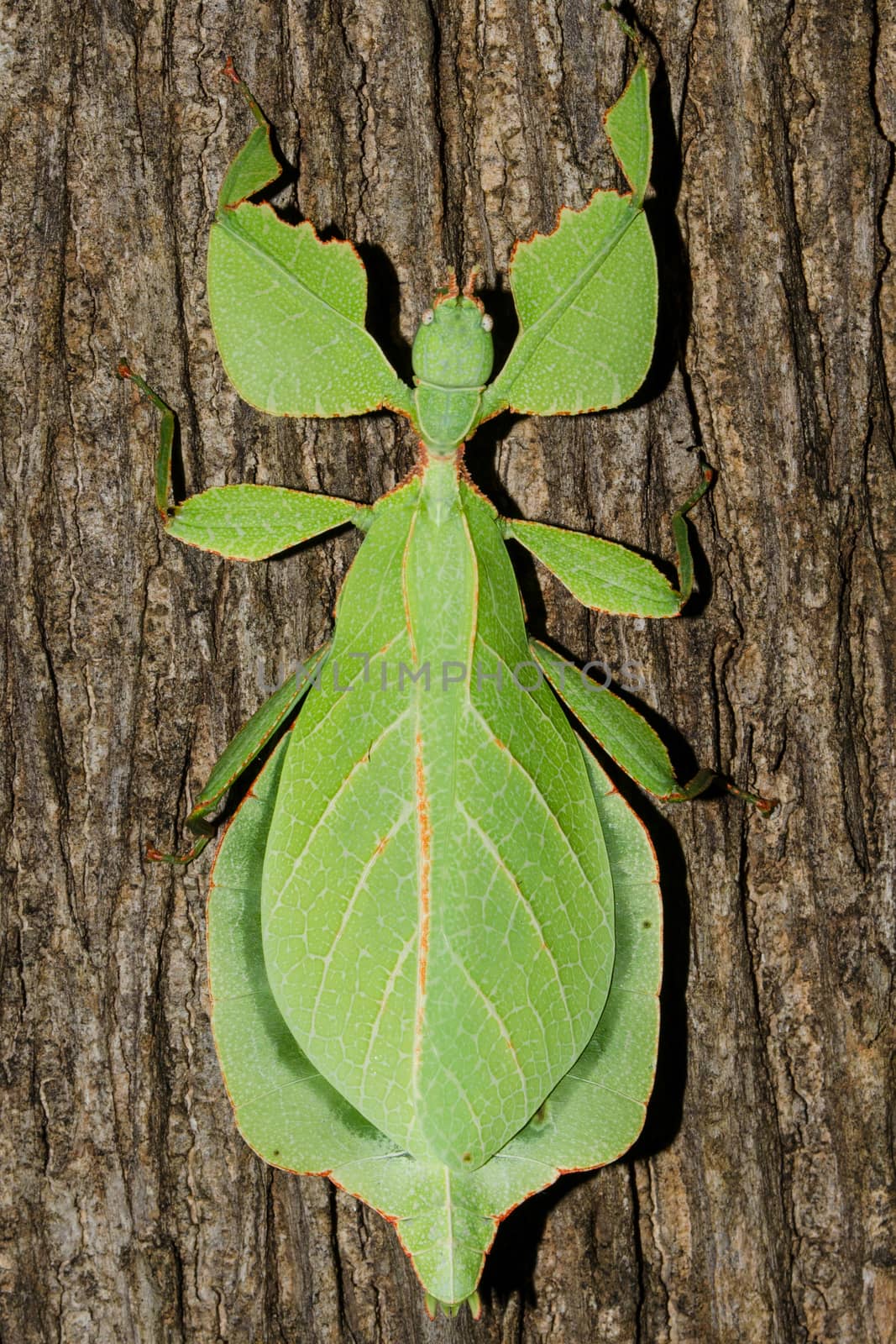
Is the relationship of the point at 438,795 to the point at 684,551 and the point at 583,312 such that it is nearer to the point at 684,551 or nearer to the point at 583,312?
the point at 684,551

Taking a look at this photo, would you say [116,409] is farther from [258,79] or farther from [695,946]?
[695,946]

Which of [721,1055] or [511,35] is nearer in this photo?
[511,35]

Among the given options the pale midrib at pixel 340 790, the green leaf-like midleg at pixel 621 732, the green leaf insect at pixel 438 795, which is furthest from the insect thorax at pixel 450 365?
the pale midrib at pixel 340 790

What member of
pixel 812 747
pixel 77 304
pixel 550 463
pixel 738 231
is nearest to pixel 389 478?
pixel 550 463

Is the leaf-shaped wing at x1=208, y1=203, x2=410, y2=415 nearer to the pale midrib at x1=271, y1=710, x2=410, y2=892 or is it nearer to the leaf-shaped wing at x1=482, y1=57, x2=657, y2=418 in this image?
the leaf-shaped wing at x1=482, y1=57, x2=657, y2=418

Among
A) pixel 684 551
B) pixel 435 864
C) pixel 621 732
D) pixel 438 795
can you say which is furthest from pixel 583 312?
pixel 435 864

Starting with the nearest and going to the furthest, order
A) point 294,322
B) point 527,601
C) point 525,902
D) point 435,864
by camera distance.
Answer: point 435,864
point 525,902
point 294,322
point 527,601

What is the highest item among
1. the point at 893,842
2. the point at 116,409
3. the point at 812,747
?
the point at 116,409

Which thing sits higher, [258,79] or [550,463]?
[258,79]

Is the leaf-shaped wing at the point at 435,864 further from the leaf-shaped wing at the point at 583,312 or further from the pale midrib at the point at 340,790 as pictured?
the leaf-shaped wing at the point at 583,312
